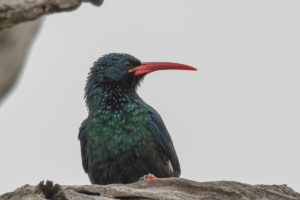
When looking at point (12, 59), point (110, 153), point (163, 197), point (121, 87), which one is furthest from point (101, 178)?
point (12, 59)

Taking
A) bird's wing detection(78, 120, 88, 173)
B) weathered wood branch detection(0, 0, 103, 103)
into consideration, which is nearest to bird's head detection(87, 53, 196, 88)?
bird's wing detection(78, 120, 88, 173)

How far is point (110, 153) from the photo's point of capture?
295 inches

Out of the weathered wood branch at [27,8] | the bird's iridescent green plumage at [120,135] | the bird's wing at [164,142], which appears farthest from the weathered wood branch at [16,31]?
the bird's wing at [164,142]

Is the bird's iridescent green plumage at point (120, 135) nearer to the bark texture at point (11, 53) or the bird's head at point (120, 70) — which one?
the bird's head at point (120, 70)

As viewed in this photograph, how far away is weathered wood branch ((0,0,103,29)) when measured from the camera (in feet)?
11.4

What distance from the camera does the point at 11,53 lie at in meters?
3.93

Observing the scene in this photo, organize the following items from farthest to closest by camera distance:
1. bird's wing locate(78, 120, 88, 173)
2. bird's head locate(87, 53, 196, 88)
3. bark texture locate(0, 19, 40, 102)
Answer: bird's head locate(87, 53, 196, 88) < bird's wing locate(78, 120, 88, 173) < bark texture locate(0, 19, 40, 102)

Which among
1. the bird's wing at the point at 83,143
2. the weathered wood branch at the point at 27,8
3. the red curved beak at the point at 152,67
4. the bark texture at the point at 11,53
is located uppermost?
the red curved beak at the point at 152,67

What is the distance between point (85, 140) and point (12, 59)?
4.17m

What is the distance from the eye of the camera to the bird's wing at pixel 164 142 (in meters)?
7.80

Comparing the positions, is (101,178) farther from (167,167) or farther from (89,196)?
(89,196)

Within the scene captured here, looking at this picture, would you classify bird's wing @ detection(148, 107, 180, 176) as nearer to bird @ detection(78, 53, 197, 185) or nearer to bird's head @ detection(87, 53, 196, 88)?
bird @ detection(78, 53, 197, 185)

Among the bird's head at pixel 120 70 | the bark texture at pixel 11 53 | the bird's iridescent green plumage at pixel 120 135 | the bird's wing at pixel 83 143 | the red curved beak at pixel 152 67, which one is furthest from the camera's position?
the red curved beak at pixel 152 67

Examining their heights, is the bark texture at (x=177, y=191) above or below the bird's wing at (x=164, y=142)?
below
